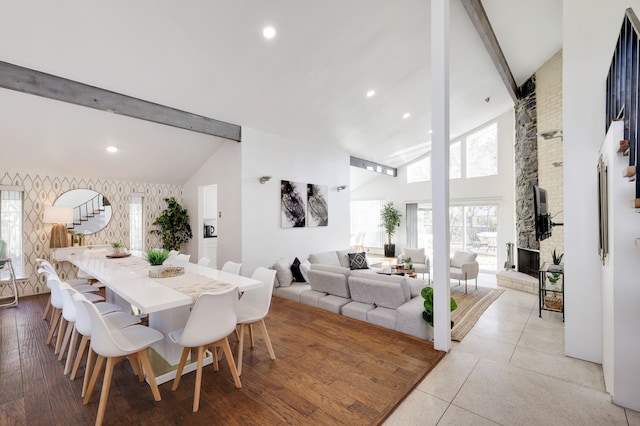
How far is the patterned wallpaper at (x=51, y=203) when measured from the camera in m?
5.06

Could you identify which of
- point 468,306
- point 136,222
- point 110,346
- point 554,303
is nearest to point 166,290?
point 110,346

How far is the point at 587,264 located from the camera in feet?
9.09

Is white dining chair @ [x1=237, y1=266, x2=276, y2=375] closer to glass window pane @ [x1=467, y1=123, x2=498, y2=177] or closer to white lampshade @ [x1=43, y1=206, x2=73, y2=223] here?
white lampshade @ [x1=43, y1=206, x2=73, y2=223]

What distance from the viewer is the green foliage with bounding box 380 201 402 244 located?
32.2 feet

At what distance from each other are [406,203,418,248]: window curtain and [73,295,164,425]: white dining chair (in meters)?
8.68

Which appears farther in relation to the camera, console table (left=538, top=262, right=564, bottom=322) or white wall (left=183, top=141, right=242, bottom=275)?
white wall (left=183, top=141, right=242, bottom=275)

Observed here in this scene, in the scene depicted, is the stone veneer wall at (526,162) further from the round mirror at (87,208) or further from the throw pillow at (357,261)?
the round mirror at (87,208)

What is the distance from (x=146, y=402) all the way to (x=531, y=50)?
24.7 ft

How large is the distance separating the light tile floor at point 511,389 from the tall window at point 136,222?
6453mm

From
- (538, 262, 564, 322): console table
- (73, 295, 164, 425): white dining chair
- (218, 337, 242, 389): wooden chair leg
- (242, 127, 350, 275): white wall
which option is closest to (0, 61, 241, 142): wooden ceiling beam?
(242, 127, 350, 275): white wall

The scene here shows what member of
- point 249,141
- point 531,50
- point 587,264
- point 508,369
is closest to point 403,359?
point 508,369

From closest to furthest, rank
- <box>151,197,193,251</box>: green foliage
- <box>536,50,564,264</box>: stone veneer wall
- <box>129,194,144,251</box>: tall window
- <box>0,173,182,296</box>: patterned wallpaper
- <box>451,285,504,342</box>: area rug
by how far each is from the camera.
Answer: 1. <box>451,285,504,342</box>: area rug
2. <box>0,173,182,296</box>: patterned wallpaper
3. <box>536,50,564,264</box>: stone veneer wall
4. <box>129,194,144,251</box>: tall window
5. <box>151,197,193,251</box>: green foliage

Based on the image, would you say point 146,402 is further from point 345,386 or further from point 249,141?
point 249,141

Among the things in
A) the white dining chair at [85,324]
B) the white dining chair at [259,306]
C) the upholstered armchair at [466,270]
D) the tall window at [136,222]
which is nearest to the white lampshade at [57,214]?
the tall window at [136,222]
